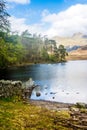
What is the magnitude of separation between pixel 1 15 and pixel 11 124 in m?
28.7

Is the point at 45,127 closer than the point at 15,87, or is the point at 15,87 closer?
the point at 45,127

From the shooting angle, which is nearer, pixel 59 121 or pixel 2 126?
pixel 2 126

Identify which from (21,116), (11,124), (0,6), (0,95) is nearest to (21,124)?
(11,124)

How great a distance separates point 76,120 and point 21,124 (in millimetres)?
4133

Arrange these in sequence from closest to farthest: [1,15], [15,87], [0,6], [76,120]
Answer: [76,120], [15,87], [0,6], [1,15]

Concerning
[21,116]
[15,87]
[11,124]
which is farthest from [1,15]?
[11,124]

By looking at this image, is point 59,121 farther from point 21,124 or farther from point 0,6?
point 0,6

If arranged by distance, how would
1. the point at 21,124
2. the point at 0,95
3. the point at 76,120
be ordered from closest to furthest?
the point at 21,124 → the point at 76,120 → the point at 0,95

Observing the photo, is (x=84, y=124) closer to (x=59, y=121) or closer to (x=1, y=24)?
(x=59, y=121)

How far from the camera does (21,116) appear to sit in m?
20.1

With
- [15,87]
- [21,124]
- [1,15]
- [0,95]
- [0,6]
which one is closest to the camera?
[21,124]

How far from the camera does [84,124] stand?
1784 centimetres

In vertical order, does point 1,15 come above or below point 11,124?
above

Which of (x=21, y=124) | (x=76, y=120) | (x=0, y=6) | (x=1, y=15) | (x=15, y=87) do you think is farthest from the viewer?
(x=1, y=15)
